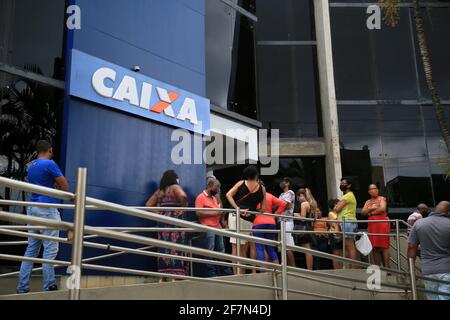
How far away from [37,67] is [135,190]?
283 cm

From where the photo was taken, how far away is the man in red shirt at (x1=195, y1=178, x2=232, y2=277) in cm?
824

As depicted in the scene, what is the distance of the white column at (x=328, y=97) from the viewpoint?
16047mm

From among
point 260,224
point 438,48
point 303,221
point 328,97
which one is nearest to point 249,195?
point 260,224

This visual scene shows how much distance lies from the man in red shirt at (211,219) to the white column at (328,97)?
7724mm

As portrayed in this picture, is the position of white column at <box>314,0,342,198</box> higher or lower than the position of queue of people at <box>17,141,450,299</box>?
higher

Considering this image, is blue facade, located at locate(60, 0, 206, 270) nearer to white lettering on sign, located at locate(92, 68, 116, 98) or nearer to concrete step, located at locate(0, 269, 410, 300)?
white lettering on sign, located at locate(92, 68, 116, 98)

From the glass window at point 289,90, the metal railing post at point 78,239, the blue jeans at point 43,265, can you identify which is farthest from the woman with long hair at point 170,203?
the glass window at point 289,90

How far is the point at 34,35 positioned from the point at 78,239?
665cm

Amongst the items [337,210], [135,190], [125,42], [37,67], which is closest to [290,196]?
[337,210]

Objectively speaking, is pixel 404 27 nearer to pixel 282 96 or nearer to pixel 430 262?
pixel 282 96

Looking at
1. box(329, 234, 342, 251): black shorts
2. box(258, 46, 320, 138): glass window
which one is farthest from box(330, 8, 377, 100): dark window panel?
box(329, 234, 342, 251): black shorts

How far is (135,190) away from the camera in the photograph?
32.5 ft

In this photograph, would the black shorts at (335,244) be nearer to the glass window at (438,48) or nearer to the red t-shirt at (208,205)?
the red t-shirt at (208,205)

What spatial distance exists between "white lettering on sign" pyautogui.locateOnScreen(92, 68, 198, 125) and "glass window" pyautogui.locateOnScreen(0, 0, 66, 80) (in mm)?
735
